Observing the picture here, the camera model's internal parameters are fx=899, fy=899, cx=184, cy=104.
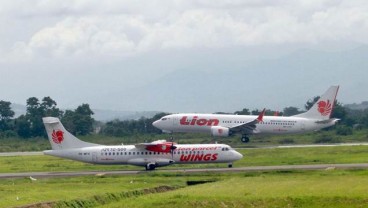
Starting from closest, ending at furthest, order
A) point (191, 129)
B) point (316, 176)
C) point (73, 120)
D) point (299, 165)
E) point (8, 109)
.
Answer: point (316, 176) → point (299, 165) → point (191, 129) → point (73, 120) → point (8, 109)

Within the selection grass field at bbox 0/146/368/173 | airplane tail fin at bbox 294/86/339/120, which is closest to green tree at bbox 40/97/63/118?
grass field at bbox 0/146/368/173

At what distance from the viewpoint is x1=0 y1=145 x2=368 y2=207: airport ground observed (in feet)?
155

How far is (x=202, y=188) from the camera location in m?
54.2

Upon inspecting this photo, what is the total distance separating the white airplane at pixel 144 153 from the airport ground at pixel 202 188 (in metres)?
1.15

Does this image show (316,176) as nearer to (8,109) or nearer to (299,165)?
(299,165)

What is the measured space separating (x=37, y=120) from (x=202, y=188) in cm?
8894

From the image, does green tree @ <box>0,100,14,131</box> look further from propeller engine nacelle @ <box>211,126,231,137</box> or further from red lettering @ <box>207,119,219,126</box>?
propeller engine nacelle @ <box>211,126,231,137</box>

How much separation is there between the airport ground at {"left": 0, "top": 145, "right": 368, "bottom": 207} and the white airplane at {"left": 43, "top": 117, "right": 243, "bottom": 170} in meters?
1.15

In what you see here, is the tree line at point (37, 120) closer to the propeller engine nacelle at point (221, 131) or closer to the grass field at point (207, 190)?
the propeller engine nacelle at point (221, 131)

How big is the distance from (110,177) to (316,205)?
21.8m

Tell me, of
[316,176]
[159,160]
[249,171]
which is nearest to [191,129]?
[159,160]

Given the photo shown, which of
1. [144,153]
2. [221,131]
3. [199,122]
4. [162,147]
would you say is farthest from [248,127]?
[144,153]

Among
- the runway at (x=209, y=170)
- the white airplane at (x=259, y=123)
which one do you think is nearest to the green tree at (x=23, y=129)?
the white airplane at (x=259, y=123)

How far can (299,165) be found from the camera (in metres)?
70.8
